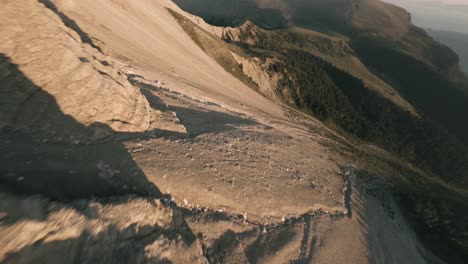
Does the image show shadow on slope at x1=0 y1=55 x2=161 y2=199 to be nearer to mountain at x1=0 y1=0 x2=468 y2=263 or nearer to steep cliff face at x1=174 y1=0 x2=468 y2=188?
mountain at x1=0 y1=0 x2=468 y2=263

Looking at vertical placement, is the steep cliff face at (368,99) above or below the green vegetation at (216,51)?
above

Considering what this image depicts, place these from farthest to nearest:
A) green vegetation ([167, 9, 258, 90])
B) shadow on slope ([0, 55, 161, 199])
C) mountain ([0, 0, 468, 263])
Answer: green vegetation ([167, 9, 258, 90]) → shadow on slope ([0, 55, 161, 199]) → mountain ([0, 0, 468, 263])

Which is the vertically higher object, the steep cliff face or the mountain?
the steep cliff face

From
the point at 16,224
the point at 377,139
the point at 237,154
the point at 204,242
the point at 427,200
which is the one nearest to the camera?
the point at 16,224

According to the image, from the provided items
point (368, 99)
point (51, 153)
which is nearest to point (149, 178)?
point (51, 153)

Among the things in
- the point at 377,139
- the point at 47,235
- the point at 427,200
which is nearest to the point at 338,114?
the point at 377,139

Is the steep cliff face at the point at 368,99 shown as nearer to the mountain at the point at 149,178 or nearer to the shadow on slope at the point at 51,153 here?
the mountain at the point at 149,178

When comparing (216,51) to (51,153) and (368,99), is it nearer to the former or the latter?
(51,153)

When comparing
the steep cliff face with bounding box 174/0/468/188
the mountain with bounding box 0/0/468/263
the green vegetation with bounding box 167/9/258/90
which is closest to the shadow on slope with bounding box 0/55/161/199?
the mountain with bounding box 0/0/468/263

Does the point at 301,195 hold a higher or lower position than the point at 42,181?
higher

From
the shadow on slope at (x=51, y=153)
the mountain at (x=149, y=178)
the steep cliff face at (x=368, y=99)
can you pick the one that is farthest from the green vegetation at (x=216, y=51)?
the shadow on slope at (x=51, y=153)

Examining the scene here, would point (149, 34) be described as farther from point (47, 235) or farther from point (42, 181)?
point (47, 235)
